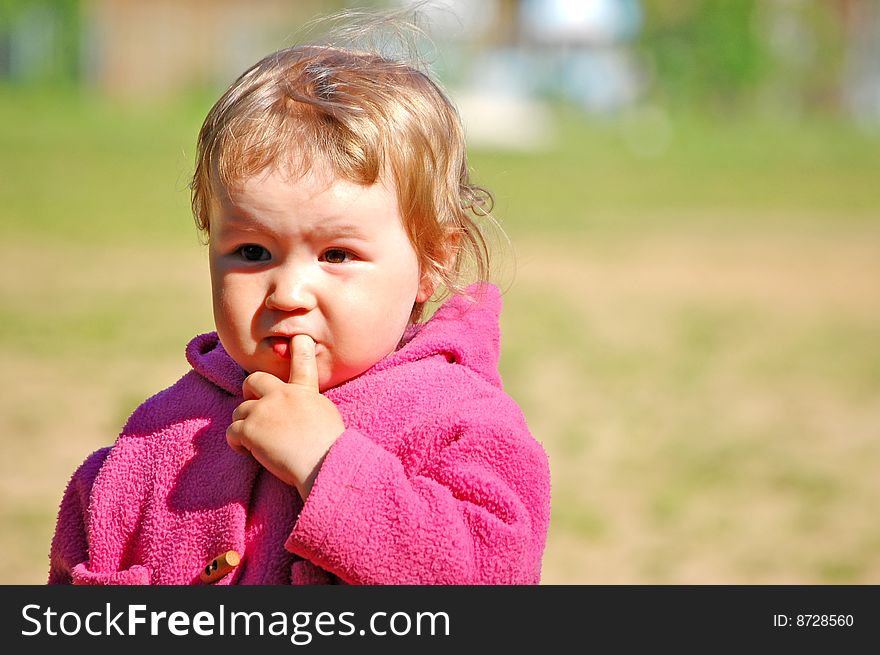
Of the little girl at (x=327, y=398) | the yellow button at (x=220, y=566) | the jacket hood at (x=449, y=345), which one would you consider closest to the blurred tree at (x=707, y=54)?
the jacket hood at (x=449, y=345)

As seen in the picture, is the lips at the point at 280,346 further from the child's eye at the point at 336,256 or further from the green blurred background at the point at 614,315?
→ the green blurred background at the point at 614,315

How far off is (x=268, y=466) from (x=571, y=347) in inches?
278

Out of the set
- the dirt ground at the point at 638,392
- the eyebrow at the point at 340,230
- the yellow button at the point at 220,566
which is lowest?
the yellow button at the point at 220,566

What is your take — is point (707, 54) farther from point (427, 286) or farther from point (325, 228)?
point (325, 228)

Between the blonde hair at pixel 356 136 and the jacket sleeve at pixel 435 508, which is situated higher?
the blonde hair at pixel 356 136

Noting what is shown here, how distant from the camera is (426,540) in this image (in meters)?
1.69

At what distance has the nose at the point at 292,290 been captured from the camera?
5.80 feet

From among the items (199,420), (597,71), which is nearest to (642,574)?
(199,420)

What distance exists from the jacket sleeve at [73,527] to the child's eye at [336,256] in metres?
0.58

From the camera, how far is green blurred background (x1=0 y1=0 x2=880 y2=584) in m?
5.06

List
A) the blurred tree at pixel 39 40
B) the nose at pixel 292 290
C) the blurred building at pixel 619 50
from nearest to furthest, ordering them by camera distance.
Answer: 1. the nose at pixel 292 290
2. the blurred tree at pixel 39 40
3. the blurred building at pixel 619 50

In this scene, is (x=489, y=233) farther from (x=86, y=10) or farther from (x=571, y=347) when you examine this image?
(x=86, y=10)

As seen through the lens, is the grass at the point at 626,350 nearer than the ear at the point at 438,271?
No

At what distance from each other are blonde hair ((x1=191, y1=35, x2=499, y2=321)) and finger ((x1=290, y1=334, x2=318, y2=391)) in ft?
0.83
